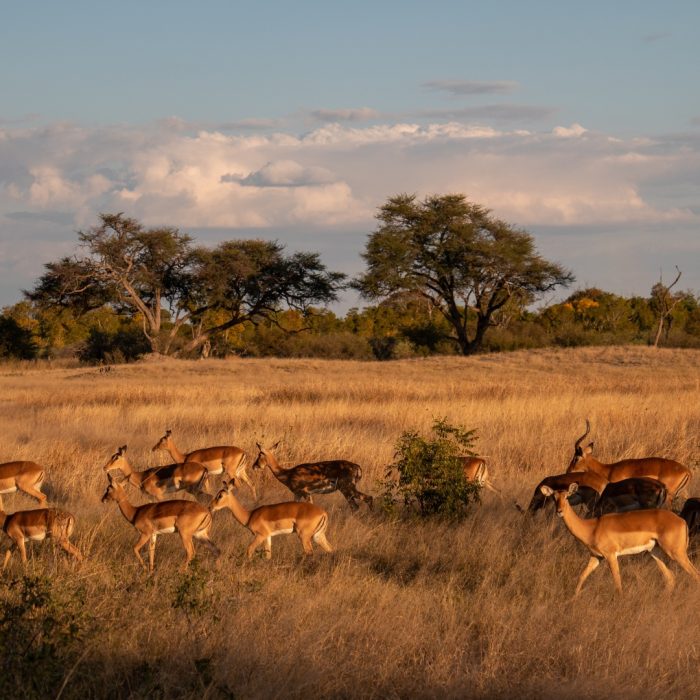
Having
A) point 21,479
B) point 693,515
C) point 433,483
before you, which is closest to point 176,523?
point 433,483

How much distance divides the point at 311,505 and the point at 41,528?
2.31 metres

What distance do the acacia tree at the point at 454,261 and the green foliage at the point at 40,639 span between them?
139ft

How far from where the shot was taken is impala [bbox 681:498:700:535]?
8.70 meters

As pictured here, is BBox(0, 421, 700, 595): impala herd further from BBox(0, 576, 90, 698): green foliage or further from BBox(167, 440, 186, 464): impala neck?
BBox(0, 576, 90, 698): green foliage

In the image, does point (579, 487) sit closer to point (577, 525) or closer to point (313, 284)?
point (577, 525)

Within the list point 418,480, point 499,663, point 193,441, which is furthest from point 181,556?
point 193,441

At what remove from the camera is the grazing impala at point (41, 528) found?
834 centimetres

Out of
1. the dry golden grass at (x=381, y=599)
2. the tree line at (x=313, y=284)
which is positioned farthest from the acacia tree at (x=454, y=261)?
the dry golden grass at (x=381, y=599)

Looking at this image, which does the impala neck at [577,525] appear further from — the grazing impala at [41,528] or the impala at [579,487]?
the grazing impala at [41,528]

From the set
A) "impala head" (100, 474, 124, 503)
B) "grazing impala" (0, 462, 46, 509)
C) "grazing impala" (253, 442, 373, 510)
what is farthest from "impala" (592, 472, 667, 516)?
"grazing impala" (0, 462, 46, 509)

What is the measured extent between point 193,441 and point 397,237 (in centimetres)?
3462

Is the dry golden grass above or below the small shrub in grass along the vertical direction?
below

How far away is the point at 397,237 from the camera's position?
4969 cm

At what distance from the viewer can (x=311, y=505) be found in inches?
344
